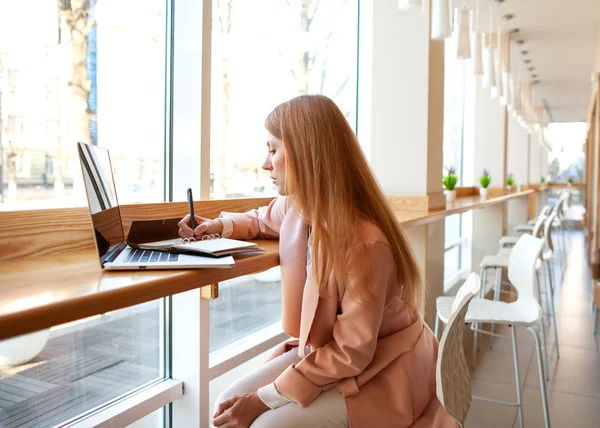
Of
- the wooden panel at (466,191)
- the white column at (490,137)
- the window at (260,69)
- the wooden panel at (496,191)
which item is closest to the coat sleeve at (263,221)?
the window at (260,69)

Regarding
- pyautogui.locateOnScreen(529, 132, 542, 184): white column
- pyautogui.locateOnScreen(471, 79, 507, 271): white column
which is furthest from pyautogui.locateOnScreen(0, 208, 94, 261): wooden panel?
pyautogui.locateOnScreen(529, 132, 542, 184): white column

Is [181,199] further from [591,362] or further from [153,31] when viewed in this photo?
[591,362]

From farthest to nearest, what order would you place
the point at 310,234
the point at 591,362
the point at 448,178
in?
the point at 448,178 → the point at 591,362 → the point at 310,234

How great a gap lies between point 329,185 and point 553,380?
2.45 metres

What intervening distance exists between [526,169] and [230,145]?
957cm

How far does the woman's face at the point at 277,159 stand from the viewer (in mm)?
1382

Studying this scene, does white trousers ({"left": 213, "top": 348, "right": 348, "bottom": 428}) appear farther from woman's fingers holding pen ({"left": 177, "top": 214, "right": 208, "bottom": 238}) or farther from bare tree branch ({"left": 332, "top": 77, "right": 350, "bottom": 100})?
bare tree branch ({"left": 332, "top": 77, "right": 350, "bottom": 100})

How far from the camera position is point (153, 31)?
6.43 ft

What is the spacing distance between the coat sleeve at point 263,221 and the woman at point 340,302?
0.30 meters

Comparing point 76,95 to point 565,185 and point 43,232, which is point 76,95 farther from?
point 565,185

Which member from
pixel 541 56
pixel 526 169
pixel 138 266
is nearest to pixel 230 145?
pixel 138 266

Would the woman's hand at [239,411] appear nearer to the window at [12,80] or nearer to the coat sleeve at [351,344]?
the coat sleeve at [351,344]

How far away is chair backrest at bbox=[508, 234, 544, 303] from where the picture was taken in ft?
8.04

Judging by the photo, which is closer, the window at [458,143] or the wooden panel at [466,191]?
the wooden panel at [466,191]
